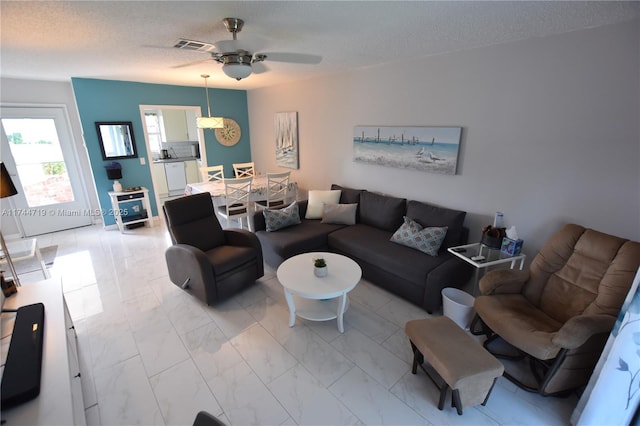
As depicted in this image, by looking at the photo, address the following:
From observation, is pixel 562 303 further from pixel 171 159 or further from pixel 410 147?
pixel 171 159

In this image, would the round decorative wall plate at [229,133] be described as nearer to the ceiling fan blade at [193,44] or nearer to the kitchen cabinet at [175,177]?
the kitchen cabinet at [175,177]

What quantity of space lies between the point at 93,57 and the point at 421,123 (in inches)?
137

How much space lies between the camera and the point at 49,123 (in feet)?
14.7

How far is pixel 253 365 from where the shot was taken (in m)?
2.10

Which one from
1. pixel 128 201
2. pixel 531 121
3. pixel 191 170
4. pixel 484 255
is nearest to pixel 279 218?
pixel 484 255

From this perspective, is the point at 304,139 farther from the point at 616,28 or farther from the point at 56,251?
the point at 56,251

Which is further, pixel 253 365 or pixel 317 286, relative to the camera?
pixel 317 286

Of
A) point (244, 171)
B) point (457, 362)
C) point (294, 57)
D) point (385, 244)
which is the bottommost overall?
point (457, 362)

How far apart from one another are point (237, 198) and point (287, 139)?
150cm

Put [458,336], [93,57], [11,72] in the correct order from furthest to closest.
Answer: [11,72], [93,57], [458,336]

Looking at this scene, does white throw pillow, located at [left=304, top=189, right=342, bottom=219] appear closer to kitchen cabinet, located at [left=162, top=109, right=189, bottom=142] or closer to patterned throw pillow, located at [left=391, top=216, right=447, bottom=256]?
patterned throw pillow, located at [left=391, top=216, right=447, bottom=256]

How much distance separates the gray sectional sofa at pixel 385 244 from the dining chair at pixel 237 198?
0.75 m

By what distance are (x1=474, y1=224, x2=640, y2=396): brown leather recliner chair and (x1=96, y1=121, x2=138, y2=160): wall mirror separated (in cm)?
538

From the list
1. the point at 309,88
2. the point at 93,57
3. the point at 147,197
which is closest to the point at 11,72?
the point at 93,57
